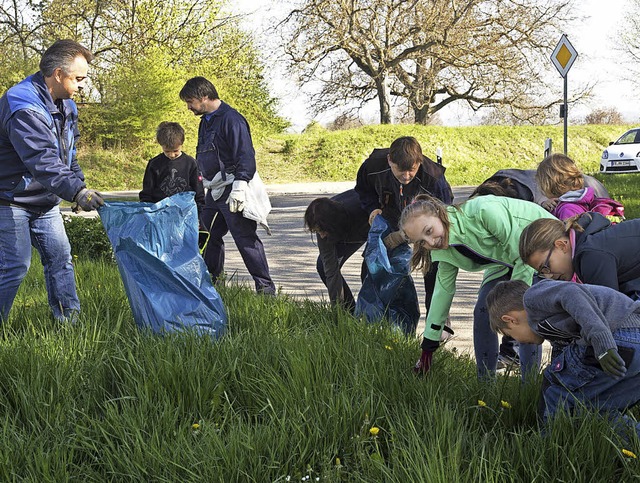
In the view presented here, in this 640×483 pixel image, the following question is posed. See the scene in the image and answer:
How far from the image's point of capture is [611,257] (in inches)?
110

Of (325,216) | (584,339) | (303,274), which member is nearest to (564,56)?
(303,274)

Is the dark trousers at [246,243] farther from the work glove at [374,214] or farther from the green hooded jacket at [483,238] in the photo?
the green hooded jacket at [483,238]

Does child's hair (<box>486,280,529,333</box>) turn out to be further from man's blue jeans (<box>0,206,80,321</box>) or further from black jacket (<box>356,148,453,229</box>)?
man's blue jeans (<box>0,206,80,321</box>)

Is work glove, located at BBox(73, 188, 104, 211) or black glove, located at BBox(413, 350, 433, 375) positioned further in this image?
work glove, located at BBox(73, 188, 104, 211)

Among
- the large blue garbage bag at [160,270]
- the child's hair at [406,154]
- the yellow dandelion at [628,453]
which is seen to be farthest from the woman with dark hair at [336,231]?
the yellow dandelion at [628,453]

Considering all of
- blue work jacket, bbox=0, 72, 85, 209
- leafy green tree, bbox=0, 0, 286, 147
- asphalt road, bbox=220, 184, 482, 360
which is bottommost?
asphalt road, bbox=220, 184, 482, 360

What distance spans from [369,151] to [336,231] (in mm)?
21816

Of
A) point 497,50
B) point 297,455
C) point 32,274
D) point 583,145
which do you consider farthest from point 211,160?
point 583,145

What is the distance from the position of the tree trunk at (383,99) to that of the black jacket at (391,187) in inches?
985

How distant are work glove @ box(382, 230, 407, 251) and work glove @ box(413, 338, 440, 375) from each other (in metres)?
1.23

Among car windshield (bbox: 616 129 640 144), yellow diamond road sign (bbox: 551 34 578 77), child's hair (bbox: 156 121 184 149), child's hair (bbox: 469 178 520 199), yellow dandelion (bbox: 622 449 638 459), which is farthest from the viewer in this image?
car windshield (bbox: 616 129 640 144)

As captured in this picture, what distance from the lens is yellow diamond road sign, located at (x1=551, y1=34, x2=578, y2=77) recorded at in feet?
49.4

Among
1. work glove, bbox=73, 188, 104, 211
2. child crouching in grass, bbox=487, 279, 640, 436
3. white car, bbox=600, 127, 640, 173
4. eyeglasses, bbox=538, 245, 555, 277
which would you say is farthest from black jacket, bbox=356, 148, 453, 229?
white car, bbox=600, 127, 640, 173

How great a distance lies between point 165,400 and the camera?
2932 mm
